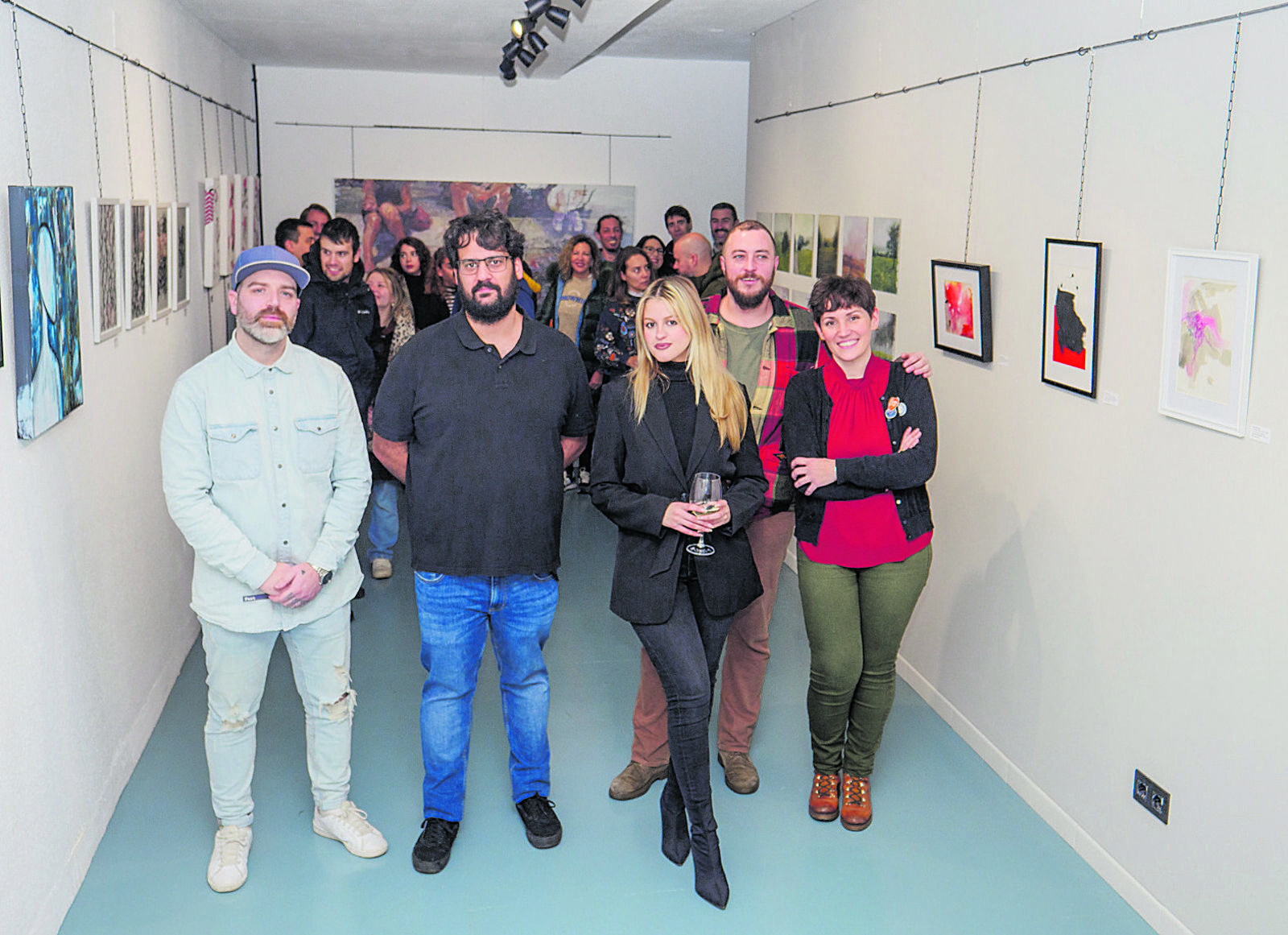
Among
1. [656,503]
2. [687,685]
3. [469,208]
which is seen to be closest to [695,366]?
[656,503]

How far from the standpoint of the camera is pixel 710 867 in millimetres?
3527

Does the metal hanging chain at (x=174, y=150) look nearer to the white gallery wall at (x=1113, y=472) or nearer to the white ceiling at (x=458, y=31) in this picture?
the white ceiling at (x=458, y=31)

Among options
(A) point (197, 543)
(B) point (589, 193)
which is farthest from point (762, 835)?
(B) point (589, 193)

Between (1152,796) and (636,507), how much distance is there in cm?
184

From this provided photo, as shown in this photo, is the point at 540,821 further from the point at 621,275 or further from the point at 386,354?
the point at 621,275

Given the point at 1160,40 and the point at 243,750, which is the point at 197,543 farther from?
the point at 1160,40

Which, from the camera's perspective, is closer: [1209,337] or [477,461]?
[1209,337]

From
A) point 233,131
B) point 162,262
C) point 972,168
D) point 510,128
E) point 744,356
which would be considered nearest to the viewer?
point 744,356

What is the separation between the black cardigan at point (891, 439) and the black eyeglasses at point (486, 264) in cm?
105

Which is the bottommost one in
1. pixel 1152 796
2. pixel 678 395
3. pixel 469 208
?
pixel 1152 796

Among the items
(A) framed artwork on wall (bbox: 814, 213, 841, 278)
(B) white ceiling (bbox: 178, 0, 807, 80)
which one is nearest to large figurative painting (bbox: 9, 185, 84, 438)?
(B) white ceiling (bbox: 178, 0, 807, 80)

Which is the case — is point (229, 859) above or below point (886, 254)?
below

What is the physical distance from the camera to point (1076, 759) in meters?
3.91

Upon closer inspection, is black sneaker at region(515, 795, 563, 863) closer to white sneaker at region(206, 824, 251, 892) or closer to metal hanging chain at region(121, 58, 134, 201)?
white sneaker at region(206, 824, 251, 892)
